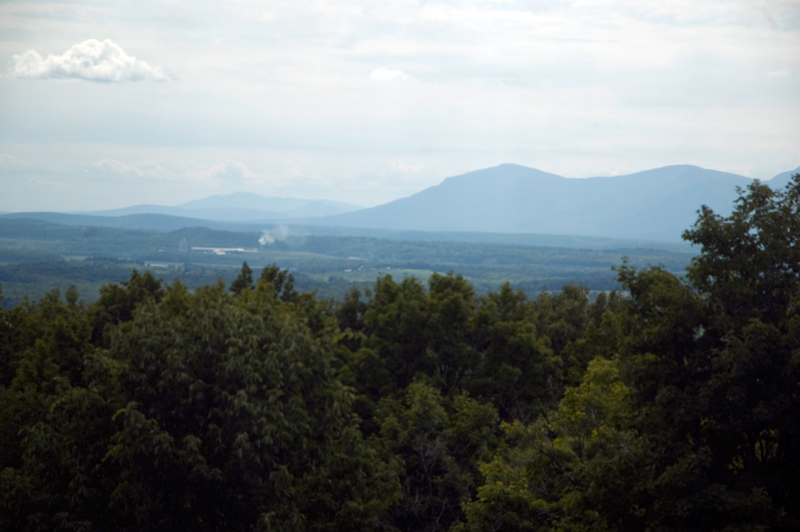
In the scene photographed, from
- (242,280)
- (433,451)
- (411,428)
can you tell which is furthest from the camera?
(242,280)

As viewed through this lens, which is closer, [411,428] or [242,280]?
[411,428]

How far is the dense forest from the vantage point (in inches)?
675

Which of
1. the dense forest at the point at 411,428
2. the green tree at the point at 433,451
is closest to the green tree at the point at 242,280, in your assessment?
the dense forest at the point at 411,428

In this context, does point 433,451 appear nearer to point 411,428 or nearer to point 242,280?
point 411,428

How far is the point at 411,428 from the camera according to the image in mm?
31141

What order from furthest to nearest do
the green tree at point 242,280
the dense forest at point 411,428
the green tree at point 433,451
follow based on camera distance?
the green tree at point 242,280
the green tree at point 433,451
the dense forest at point 411,428

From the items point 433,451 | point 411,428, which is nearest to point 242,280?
point 411,428

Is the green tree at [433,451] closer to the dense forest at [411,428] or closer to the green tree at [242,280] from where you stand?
the dense forest at [411,428]

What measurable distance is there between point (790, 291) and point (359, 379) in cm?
2283

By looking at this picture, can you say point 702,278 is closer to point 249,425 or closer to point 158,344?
point 249,425

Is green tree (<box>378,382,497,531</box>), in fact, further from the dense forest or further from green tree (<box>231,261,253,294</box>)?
green tree (<box>231,261,253,294</box>)

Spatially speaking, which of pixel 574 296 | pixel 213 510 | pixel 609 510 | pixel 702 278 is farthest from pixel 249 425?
pixel 574 296

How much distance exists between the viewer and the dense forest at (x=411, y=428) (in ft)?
56.3

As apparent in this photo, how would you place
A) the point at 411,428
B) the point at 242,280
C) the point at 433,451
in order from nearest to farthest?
the point at 433,451 < the point at 411,428 < the point at 242,280
